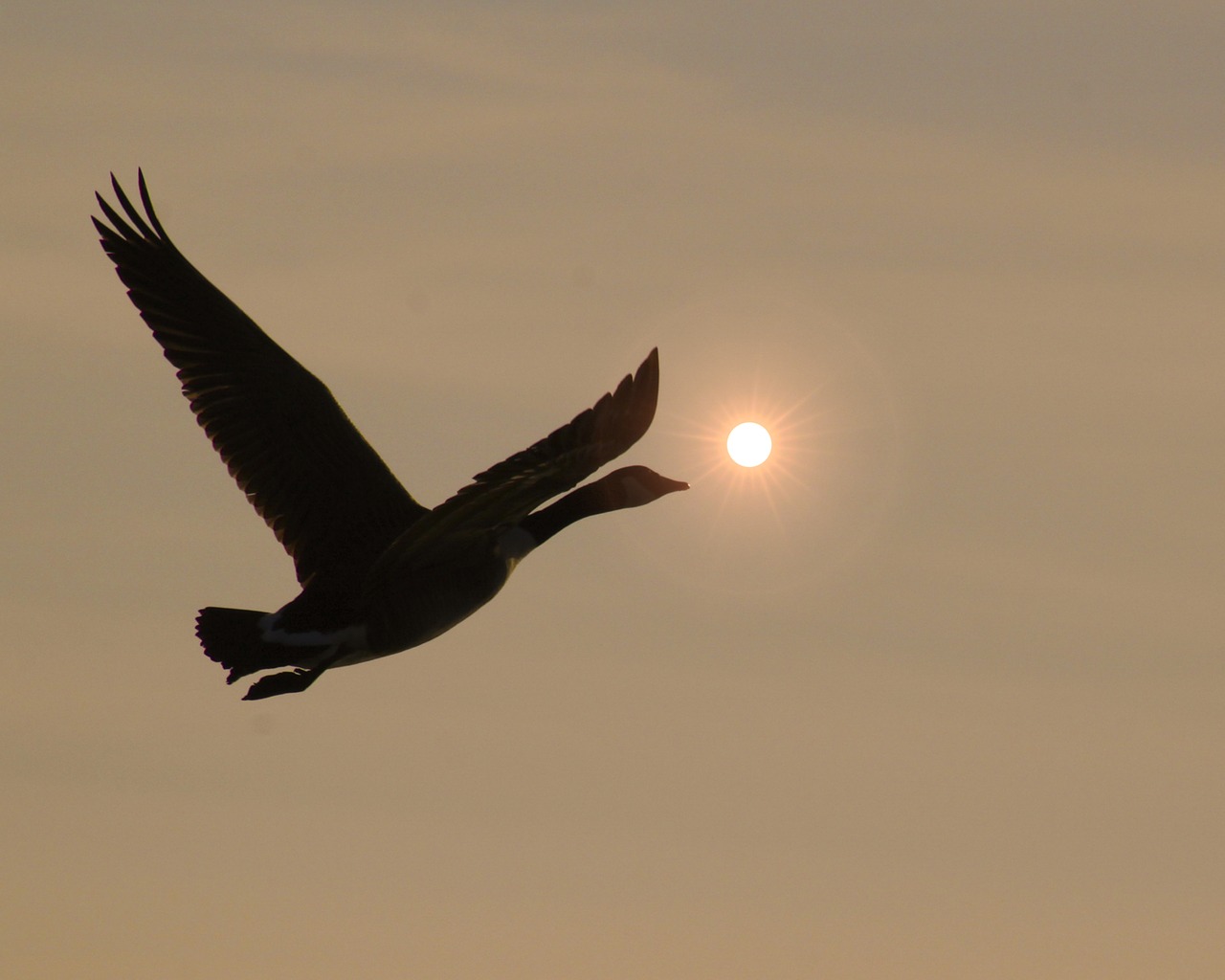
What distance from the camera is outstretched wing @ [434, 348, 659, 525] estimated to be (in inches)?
493

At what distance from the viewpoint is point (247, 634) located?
1666 centimetres

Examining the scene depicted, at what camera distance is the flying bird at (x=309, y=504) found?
16219 millimetres

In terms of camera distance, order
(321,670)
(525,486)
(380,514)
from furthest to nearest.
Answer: (380,514) < (321,670) < (525,486)

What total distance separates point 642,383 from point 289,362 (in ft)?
19.8

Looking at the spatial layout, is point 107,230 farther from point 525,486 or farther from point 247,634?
point 525,486

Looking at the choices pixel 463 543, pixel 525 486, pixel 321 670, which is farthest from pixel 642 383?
pixel 321 670

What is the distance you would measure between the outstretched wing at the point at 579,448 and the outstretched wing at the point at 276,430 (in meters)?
4.73

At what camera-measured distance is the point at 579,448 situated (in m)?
12.7

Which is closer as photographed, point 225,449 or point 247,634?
point 247,634

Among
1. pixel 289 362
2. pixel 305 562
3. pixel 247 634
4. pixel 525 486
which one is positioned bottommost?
pixel 525 486

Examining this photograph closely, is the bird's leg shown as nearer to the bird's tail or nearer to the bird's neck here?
the bird's tail

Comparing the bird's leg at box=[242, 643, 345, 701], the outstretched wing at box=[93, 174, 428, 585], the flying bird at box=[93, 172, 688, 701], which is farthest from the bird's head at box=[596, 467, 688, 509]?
the bird's leg at box=[242, 643, 345, 701]

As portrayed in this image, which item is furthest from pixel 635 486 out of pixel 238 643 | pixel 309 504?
pixel 238 643

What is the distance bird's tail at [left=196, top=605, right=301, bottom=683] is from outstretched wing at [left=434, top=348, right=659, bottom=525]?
13.7 feet
